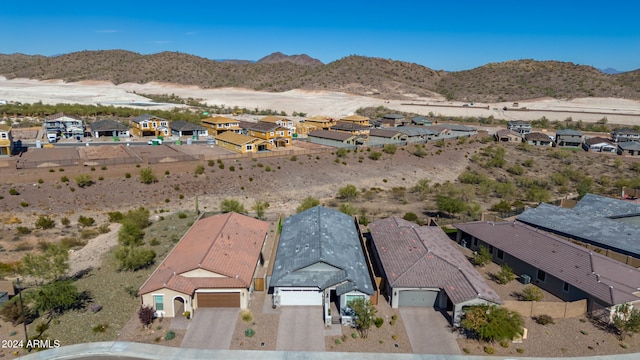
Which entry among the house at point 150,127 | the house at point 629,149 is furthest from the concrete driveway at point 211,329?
the house at point 629,149

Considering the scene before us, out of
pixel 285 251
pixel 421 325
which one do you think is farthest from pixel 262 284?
pixel 421 325

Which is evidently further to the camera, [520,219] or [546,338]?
[520,219]

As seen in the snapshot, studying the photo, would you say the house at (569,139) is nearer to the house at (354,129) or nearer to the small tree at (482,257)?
the house at (354,129)

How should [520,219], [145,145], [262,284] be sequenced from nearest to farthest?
[262,284] → [520,219] → [145,145]

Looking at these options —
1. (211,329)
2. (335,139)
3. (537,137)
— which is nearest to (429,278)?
(211,329)

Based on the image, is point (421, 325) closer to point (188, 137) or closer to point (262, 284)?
point (262, 284)

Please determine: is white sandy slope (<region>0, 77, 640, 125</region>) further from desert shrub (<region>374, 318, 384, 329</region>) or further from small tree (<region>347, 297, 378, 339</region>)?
desert shrub (<region>374, 318, 384, 329</region>)

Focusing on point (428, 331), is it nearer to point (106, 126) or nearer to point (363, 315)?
point (363, 315)
